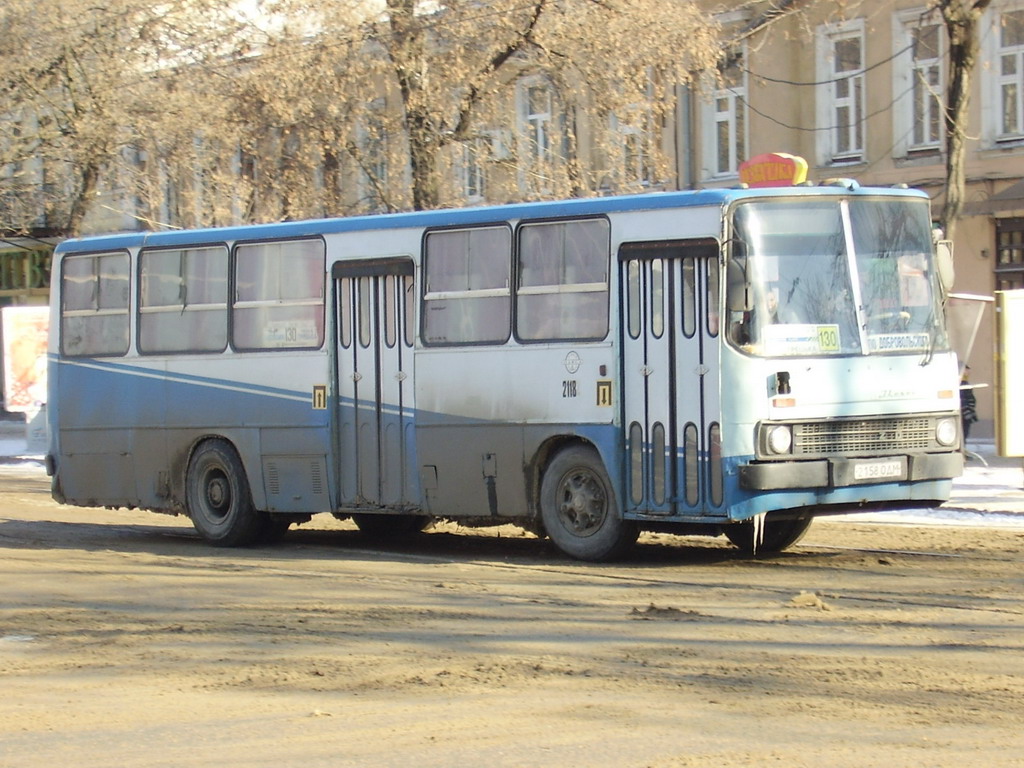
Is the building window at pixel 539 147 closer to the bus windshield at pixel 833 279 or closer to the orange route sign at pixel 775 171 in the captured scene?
the orange route sign at pixel 775 171

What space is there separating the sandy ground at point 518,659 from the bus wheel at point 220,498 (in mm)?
1230

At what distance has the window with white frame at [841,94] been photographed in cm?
3212

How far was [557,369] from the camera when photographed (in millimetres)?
13555

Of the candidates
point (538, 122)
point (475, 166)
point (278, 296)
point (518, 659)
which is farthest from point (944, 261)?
point (538, 122)

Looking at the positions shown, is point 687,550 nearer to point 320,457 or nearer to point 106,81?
point 320,457

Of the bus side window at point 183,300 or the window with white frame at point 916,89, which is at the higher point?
the window with white frame at point 916,89

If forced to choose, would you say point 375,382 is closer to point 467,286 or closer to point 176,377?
point 467,286

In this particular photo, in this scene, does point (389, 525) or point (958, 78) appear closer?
point (389, 525)

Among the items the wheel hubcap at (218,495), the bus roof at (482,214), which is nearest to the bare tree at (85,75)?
the bus roof at (482,214)

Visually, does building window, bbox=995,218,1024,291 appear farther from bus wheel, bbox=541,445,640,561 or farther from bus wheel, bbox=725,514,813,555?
bus wheel, bbox=541,445,640,561

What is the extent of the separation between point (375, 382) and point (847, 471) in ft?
13.9

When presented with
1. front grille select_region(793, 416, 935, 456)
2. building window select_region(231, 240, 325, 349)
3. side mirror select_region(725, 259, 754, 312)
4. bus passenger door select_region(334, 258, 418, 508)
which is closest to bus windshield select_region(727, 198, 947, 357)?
side mirror select_region(725, 259, 754, 312)

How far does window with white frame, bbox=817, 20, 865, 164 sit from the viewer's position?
3212 centimetres

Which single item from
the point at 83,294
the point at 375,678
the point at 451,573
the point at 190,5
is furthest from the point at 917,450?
the point at 190,5
